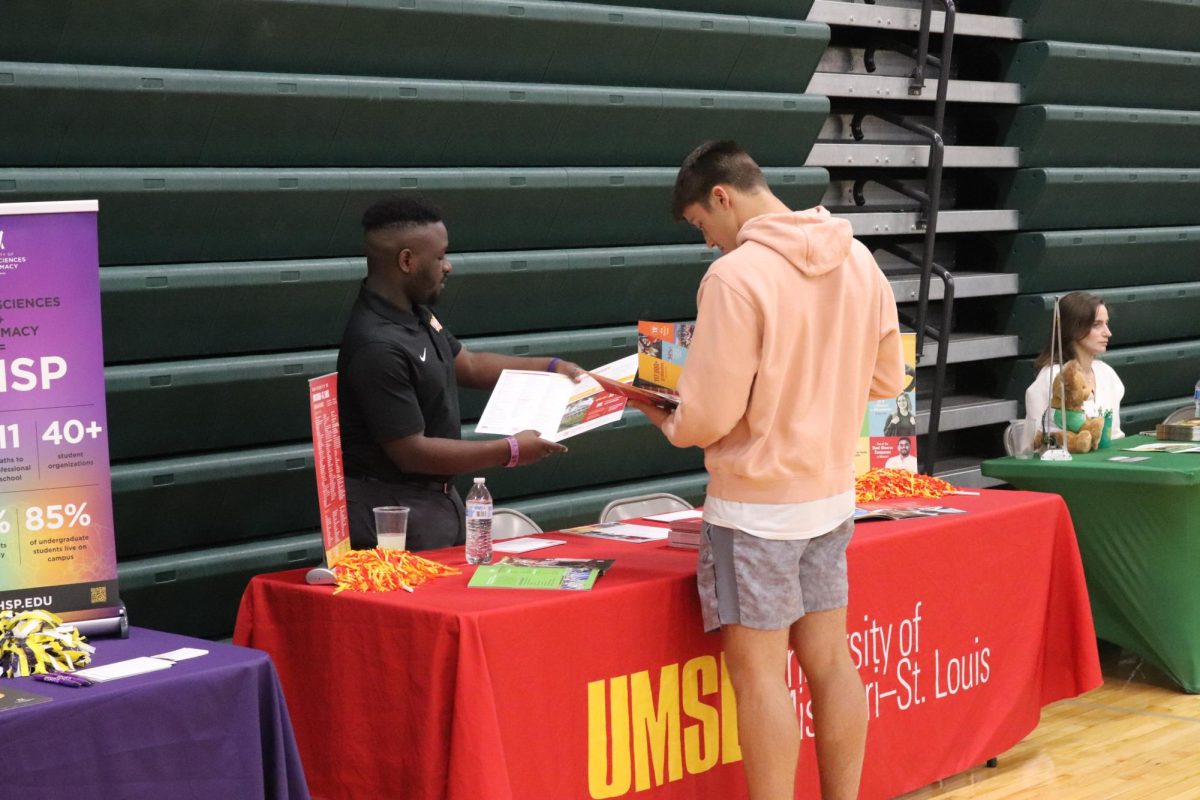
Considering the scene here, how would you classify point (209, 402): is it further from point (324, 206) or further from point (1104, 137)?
point (1104, 137)

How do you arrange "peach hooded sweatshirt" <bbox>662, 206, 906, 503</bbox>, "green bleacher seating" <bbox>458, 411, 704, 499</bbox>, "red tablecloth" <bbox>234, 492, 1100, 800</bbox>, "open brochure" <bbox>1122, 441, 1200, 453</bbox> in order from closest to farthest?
"red tablecloth" <bbox>234, 492, 1100, 800</bbox>
"peach hooded sweatshirt" <bbox>662, 206, 906, 503</bbox>
"green bleacher seating" <bbox>458, 411, 704, 499</bbox>
"open brochure" <bbox>1122, 441, 1200, 453</bbox>

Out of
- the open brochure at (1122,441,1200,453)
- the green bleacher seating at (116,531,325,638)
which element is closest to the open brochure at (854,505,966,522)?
the open brochure at (1122,441,1200,453)

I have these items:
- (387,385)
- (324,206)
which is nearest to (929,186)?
(324,206)

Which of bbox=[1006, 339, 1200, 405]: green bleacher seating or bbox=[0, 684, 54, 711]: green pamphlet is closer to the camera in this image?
bbox=[0, 684, 54, 711]: green pamphlet

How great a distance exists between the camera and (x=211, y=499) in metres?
4.23

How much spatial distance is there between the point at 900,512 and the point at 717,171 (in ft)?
4.24

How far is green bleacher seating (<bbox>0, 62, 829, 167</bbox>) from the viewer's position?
3.86m

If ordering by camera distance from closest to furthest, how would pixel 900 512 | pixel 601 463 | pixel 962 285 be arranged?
1. pixel 900 512
2. pixel 601 463
3. pixel 962 285

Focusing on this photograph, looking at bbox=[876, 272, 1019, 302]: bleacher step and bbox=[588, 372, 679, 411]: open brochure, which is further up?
bbox=[876, 272, 1019, 302]: bleacher step

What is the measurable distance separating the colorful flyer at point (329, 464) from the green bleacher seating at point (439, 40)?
1.37 metres

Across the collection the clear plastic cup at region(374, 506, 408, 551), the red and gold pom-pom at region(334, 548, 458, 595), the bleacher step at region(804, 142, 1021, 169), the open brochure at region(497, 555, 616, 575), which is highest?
the bleacher step at region(804, 142, 1021, 169)

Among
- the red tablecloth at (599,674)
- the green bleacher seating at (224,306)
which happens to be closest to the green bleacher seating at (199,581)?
the green bleacher seating at (224,306)

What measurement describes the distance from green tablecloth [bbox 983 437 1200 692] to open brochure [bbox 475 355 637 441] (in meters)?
2.04

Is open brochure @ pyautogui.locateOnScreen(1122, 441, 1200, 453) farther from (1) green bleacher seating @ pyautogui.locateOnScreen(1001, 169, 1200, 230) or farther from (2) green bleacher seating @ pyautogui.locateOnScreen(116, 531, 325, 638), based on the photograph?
(2) green bleacher seating @ pyautogui.locateOnScreen(116, 531, 325, 638)
